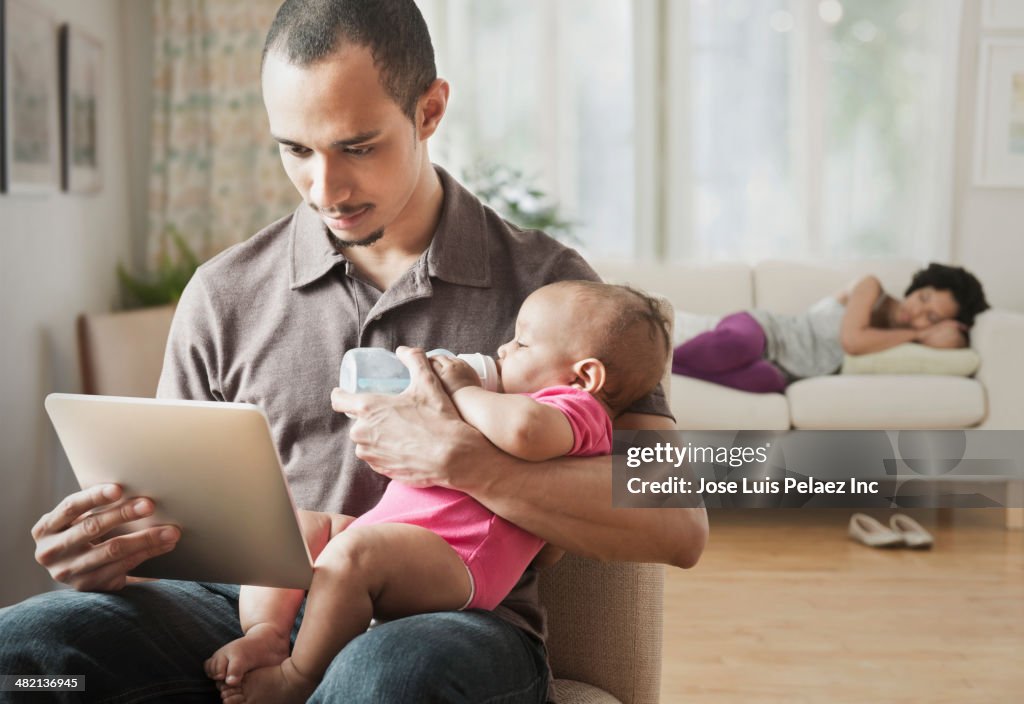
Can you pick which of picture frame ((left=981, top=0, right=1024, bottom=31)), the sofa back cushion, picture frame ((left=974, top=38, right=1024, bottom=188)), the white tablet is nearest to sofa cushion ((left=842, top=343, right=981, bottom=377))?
the sofa back cushion

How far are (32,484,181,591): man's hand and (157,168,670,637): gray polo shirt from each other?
0.85ft

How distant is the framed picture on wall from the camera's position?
3.53m

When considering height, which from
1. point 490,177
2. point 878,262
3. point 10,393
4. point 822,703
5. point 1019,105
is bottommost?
point 822,703

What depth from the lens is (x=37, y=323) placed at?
10.7ft

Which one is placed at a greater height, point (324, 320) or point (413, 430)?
point (324, 320)

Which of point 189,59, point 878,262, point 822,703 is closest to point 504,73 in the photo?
point 189,59

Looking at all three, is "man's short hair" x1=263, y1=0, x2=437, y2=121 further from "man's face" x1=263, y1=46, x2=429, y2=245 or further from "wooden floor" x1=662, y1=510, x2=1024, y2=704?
"wooden floor" x1=662, y1=510, x2=1024, y2=704

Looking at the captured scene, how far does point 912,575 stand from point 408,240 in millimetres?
2544

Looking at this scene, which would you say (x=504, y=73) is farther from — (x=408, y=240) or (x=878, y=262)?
(x=408, y=240)

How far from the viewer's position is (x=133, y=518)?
1188 millimetres

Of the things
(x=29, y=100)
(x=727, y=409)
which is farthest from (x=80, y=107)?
(x=727, y=409)

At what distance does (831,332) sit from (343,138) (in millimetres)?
3242

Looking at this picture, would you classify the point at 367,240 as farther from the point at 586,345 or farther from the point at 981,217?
the point at 981,217

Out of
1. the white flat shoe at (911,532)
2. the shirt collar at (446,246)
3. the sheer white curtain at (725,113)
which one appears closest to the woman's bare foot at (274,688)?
the shirt collar at (446,246)
